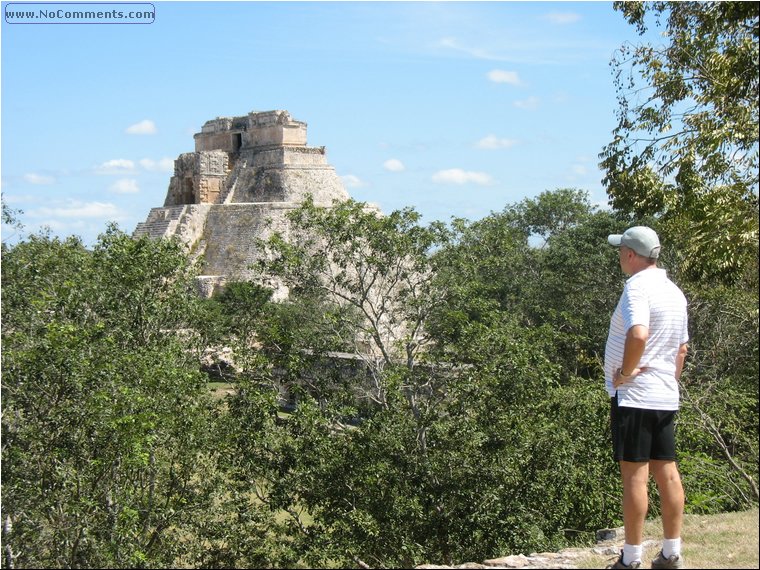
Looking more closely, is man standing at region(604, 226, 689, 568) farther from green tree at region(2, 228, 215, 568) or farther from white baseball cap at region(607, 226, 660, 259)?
green tree at region(2, 228, 215, 568)

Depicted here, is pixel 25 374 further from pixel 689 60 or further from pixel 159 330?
pixel 689 60

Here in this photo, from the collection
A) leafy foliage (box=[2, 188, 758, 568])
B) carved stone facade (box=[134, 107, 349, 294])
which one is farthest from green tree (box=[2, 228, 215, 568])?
carved stone facade (box=[134, 107, 349, 294])

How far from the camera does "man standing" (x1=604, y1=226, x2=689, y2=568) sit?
3801 millimetres

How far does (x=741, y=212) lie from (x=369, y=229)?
5293mm

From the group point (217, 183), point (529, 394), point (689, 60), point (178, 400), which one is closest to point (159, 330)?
point (178, 400)

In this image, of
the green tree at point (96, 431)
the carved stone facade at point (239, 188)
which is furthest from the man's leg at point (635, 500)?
the carved stone facade at point (239, 188)

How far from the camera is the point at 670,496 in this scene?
3.84 m

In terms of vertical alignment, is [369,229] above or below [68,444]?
above

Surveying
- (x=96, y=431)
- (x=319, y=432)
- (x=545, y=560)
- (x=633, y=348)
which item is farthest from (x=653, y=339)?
(x=96, y=431)

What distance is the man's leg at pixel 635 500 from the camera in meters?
3.80

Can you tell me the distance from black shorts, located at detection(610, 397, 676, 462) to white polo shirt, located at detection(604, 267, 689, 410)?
0.14ft

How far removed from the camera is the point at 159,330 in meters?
11.2

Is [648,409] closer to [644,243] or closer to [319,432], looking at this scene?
[644,243]

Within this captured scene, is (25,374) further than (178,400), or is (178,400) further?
(178,400)
